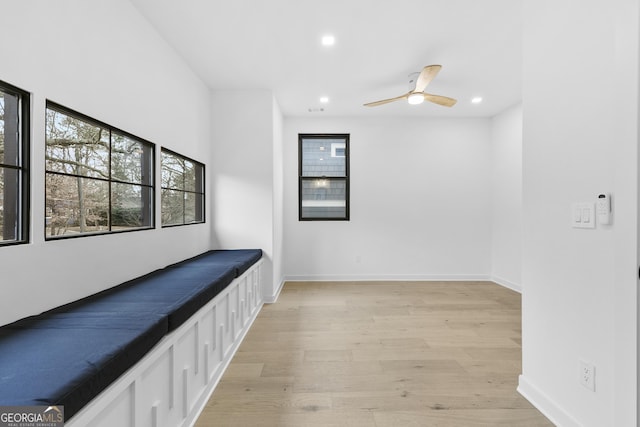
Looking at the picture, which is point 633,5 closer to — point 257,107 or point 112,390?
point 112,390

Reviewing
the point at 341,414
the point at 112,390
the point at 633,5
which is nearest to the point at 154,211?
the point at 112,390

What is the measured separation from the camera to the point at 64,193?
183 cm

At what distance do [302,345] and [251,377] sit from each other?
638 mm

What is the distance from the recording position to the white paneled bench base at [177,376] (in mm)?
1130

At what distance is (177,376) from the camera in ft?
5.30

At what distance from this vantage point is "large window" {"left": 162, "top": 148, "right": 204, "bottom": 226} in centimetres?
305

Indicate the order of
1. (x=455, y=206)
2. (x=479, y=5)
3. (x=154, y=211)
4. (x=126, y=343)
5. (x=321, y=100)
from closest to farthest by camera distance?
(x=126, y=343), (x=479, y=5), (x=154, y=211), (x=321, y=100), (x=455, y=206)

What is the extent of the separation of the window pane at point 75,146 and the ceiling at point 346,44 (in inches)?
45.3

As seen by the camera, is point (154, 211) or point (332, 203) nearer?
point (154, 211)

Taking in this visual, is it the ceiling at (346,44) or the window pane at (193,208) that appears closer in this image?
the ceiling at (346,44)

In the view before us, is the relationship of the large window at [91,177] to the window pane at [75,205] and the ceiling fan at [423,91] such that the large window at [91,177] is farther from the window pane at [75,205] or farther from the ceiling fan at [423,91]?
the ceiling fan at [423,91]

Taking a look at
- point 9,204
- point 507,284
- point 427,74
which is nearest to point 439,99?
point 427,74

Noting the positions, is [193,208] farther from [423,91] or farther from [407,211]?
[407,211]

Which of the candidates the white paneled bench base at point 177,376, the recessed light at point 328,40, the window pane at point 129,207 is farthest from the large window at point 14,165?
the recessed light at point 328,40
